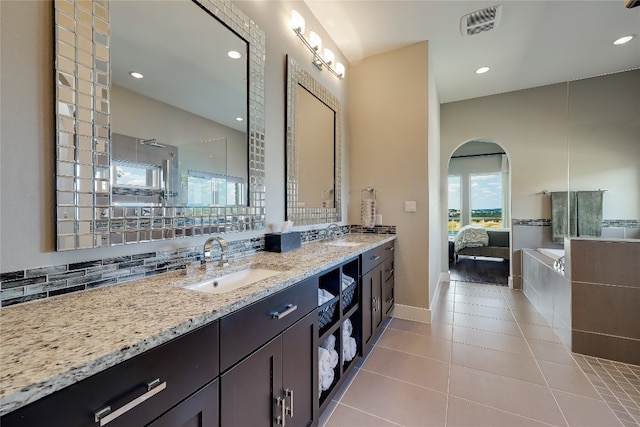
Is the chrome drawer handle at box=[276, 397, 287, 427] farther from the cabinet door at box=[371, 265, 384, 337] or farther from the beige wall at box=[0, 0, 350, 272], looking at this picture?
the cabinet door at box=[371, 265, 384, 337]

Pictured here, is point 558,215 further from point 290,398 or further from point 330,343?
point 290,398

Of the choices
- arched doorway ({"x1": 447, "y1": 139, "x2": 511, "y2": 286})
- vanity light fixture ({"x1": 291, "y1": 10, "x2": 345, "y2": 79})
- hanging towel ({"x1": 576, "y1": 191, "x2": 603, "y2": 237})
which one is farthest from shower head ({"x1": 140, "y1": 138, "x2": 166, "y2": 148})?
arched doorway ({"x1": 447, "y1": 139, "x2": 511, "y2": 286})

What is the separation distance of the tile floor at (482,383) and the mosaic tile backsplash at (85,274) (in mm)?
1204

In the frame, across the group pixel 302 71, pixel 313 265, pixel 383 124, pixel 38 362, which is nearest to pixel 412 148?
pixel 383 124

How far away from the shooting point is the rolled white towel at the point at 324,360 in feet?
4.86

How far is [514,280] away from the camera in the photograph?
3.85 meters

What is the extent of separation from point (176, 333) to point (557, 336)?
3189mm

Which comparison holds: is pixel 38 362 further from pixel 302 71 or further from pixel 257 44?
pixel 302 71

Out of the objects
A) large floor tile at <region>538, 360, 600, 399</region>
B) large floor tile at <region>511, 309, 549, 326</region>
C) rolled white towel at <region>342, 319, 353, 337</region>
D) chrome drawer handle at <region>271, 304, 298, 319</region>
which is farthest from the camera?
large floor tile at <region>511, 309, 549, 326</region>

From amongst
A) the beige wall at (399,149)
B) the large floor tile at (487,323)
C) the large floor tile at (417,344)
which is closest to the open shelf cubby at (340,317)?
Answer: the large floor tile at (417,344)

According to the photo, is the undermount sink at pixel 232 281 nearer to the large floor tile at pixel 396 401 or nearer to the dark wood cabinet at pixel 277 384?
the dark wood cabinet at pixel 277 384

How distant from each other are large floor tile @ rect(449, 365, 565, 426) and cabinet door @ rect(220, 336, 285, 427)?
1293 mm

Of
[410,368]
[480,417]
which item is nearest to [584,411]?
[480,417]

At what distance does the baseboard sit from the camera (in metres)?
2.76
